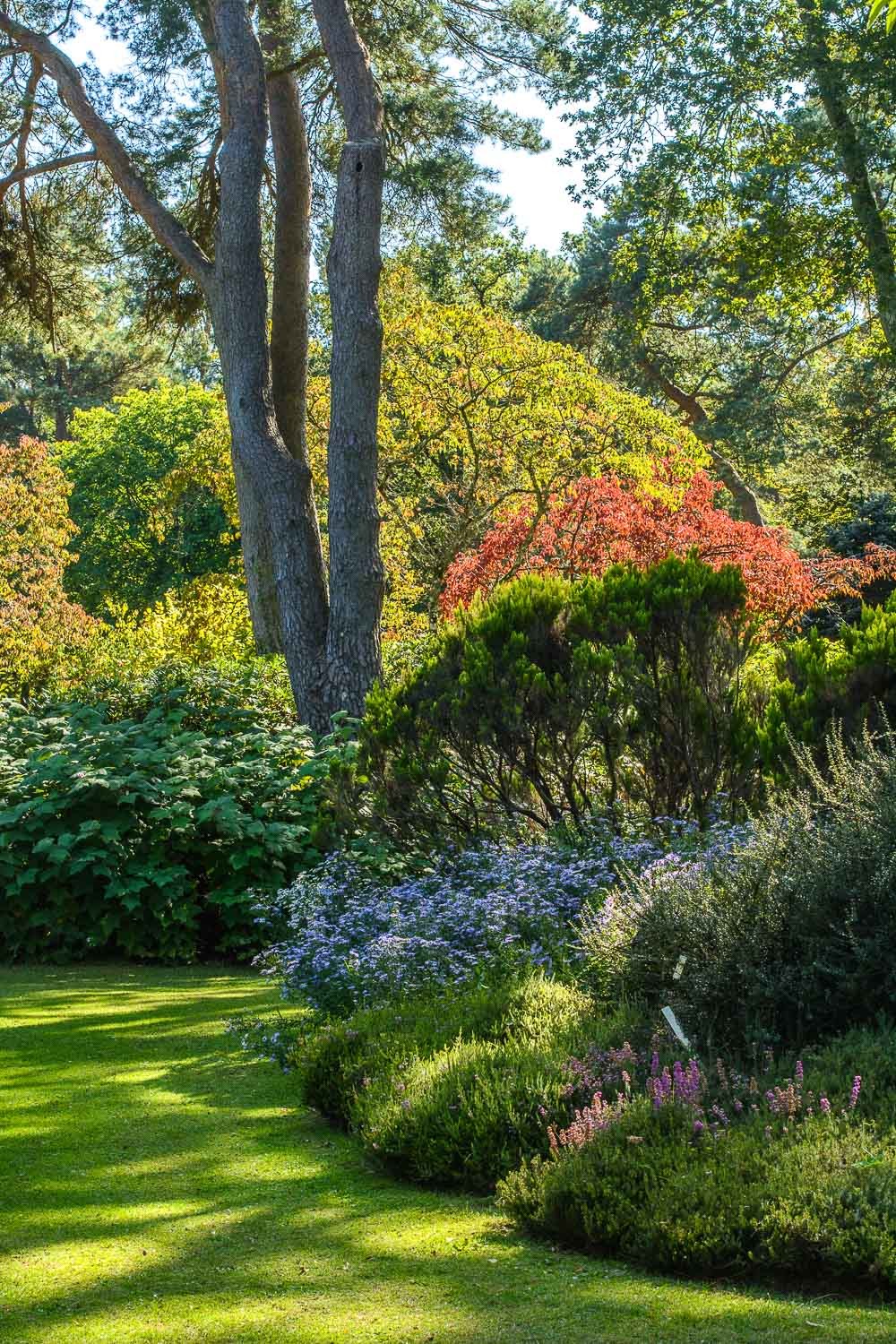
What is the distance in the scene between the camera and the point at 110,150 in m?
14.5

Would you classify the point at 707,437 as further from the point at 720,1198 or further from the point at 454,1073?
A: the point at 720,1198

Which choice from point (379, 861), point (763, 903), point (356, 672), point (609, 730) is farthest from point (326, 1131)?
point (356, 672)

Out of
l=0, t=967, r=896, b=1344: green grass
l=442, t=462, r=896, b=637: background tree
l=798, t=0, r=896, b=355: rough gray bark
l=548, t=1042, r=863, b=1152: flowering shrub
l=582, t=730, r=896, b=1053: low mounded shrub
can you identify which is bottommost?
l=0, t=967, r=896, b=1344: green grass

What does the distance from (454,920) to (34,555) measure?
14.7m

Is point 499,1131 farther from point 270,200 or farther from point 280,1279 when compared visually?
point 270,200

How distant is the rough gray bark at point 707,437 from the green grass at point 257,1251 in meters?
22.4

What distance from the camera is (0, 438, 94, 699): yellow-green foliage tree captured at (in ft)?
57.3

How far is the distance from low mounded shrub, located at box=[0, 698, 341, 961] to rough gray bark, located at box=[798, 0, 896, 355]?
37.7 ft

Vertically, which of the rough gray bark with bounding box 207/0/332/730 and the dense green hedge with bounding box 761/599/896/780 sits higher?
the rough gray bark with bounding box 207/0/332/730

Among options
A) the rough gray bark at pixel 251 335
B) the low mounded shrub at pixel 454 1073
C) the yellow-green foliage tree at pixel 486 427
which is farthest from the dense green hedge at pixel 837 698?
the yellow-green foliage tree at pixel 486 427

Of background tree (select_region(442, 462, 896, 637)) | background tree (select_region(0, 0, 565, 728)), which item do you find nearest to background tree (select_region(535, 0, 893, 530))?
background tree (select_region(0, 0, 565, 728))

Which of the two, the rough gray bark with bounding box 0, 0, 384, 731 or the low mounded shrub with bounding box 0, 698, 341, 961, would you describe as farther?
the rough gray bark with bounding box 0, 0, 384, 731

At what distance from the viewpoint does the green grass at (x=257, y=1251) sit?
3072 millimetres

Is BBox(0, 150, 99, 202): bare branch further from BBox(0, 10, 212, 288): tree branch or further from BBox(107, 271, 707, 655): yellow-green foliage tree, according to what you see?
BBox(107, 271, 707, 655): yellow-green foliage tree
